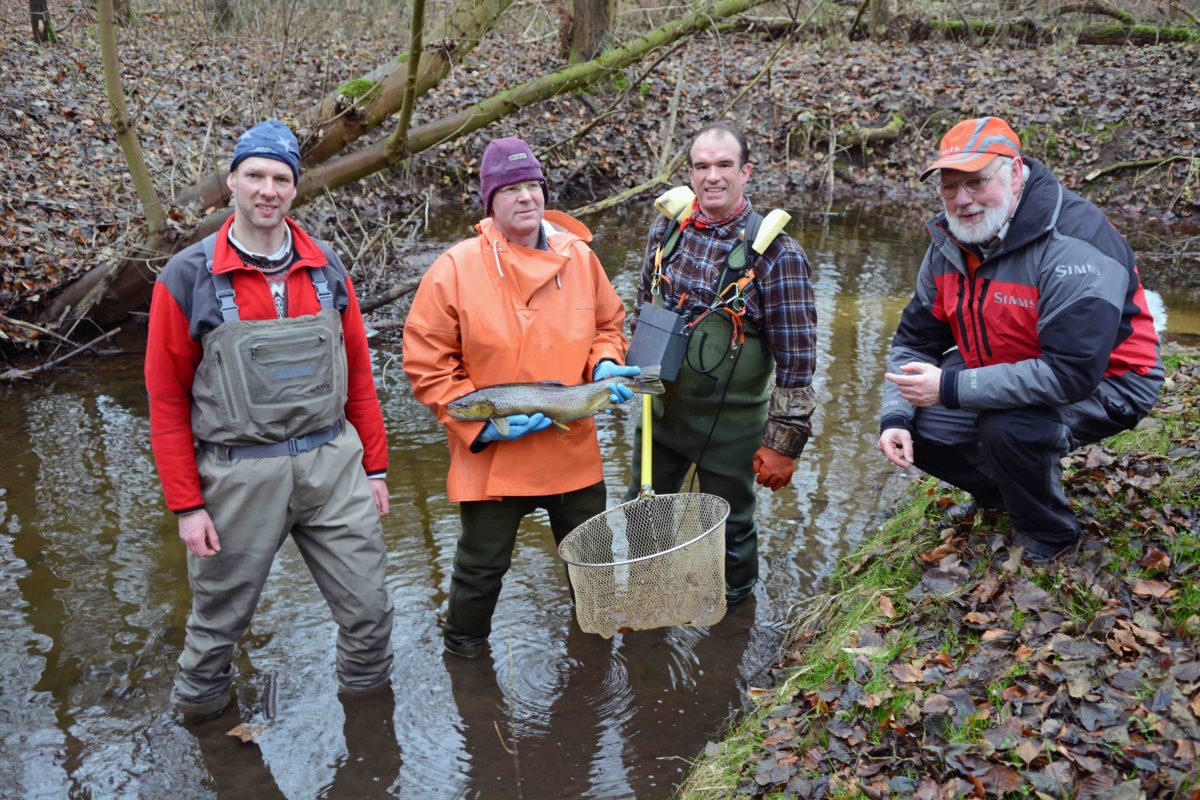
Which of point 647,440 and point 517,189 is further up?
point 517,189

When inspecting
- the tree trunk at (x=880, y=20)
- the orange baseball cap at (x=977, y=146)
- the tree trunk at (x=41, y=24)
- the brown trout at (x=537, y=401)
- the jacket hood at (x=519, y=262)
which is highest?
the tree trunk at (x=880, y=20)

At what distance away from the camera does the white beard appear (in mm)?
3801

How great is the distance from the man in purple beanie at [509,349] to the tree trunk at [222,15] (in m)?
9.24

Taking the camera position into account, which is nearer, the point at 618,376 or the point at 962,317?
the point at 962,317

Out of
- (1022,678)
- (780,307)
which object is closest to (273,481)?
(780,307)

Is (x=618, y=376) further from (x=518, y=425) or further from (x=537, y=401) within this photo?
(x=518, y=425)

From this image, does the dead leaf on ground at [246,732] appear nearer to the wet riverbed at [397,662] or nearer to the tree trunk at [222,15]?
the wet riverbed at [397,662]

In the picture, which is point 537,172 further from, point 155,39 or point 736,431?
point 155,39

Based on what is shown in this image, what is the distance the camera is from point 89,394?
8.10 meters

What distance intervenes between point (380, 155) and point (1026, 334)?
21.4ft

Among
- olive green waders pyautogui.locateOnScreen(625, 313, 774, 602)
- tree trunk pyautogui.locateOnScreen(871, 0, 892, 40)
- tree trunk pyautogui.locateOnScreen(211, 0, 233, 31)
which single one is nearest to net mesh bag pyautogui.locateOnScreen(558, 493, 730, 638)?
olive green waders pyautogui.locateOnScreen(625, 313, 774, 602)

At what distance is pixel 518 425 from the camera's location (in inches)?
157

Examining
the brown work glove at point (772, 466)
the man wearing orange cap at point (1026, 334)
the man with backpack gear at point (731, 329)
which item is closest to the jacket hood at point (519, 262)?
the man with backpack gear at point (731, 329)

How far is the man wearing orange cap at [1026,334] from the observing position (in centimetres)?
362
